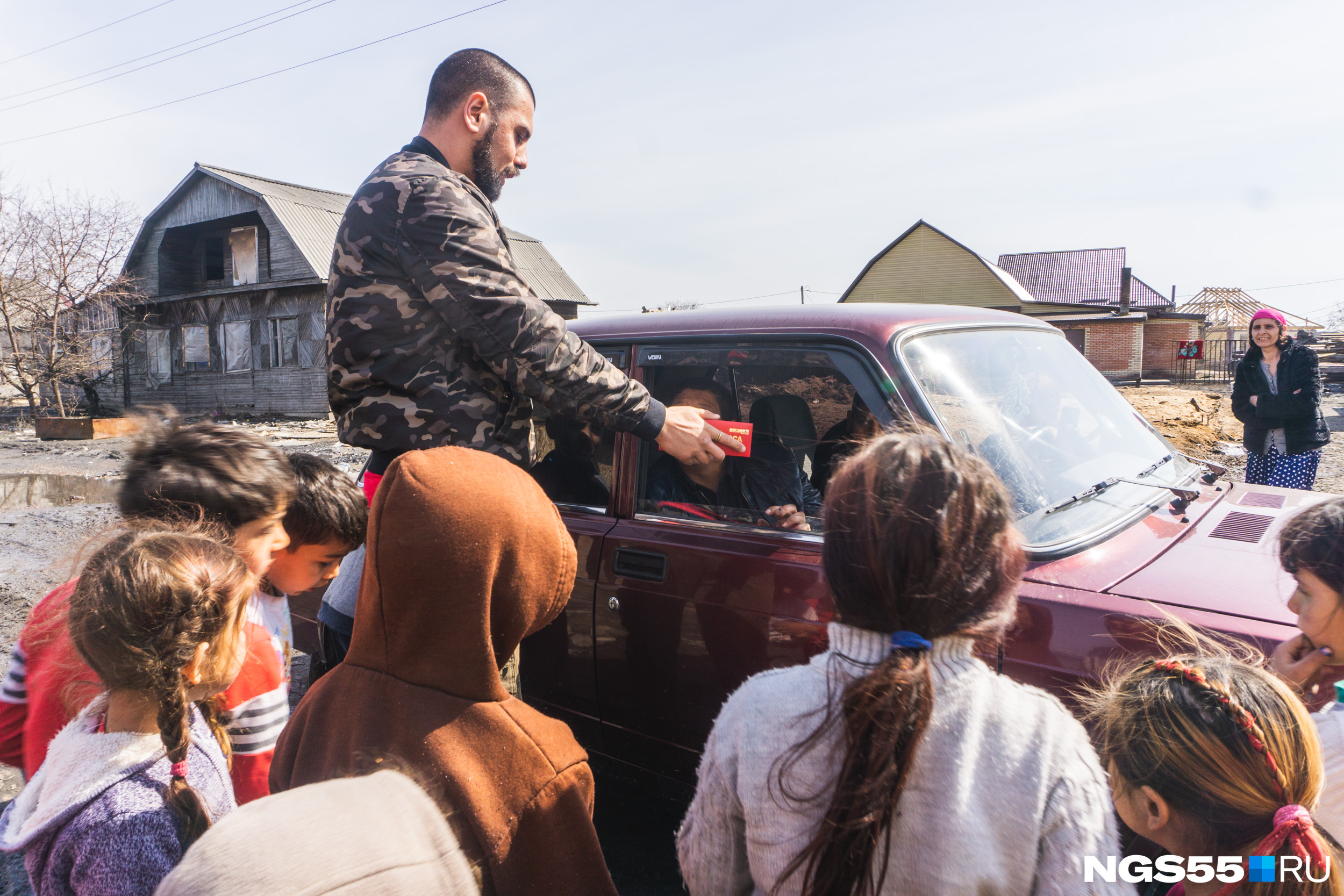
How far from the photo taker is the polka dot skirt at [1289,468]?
5.04 metres

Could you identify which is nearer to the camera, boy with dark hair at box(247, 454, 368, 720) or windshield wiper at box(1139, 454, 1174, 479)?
boy with dark hair at box(247, 454, 368, 720)

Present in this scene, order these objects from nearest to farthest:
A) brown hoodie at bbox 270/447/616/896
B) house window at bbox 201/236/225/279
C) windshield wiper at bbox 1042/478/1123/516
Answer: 1. brown hoodie at bbox 270/447/616/896
2. windshield wiper at bbox 1042/478/1123/516
3. house window at bbox 201/236/225/279

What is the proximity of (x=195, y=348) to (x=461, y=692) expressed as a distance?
89.3 ft

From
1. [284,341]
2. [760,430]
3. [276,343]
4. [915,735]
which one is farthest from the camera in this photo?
[276,343]

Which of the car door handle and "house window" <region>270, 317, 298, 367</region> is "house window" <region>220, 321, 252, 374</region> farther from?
the car door handle

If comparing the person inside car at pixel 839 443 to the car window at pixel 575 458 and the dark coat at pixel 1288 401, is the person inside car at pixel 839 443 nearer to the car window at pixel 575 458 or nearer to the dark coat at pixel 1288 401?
the car window at pixel 575 458

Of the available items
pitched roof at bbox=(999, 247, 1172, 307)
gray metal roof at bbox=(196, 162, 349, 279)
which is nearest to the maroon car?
gray metal roof at bbox=(196, 162, 349, 279)

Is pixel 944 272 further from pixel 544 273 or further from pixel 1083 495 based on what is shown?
pixel 1083 495

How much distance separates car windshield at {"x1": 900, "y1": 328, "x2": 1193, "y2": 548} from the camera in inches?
85.7

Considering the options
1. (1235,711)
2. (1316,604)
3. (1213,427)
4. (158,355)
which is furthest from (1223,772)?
(158,355)

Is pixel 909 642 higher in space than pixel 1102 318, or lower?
lower

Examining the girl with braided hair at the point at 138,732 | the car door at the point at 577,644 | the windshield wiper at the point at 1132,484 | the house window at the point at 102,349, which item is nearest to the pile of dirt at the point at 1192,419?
the windshield wiper at the point at 1132,484

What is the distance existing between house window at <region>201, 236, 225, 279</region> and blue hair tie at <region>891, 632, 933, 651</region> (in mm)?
28421

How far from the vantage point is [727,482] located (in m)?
2.66
